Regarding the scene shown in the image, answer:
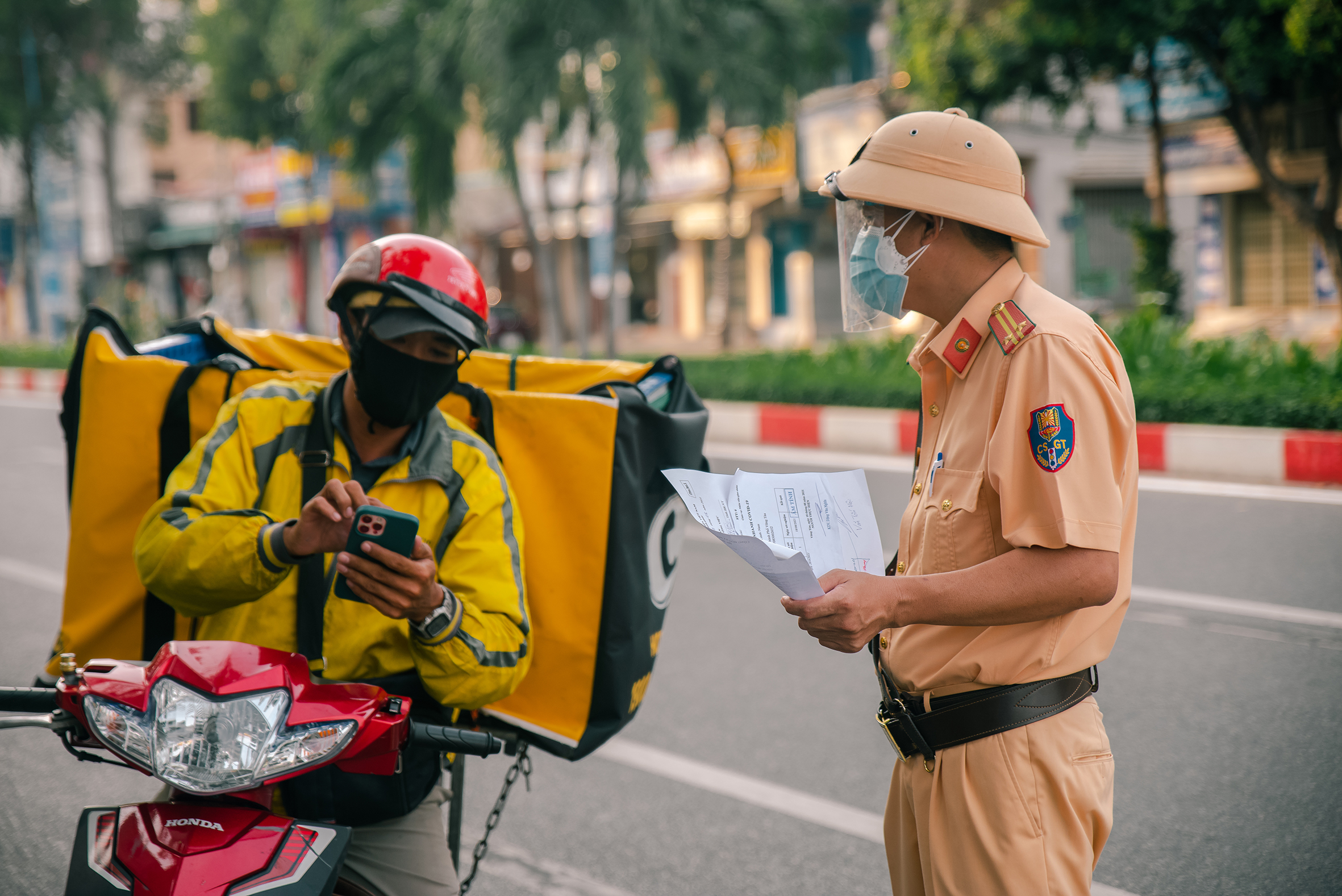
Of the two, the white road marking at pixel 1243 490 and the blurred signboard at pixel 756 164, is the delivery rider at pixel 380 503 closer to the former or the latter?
the white road marking at pixel 1243 490

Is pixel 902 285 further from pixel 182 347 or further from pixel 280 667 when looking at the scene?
pixel 182 347

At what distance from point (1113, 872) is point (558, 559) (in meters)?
1.87

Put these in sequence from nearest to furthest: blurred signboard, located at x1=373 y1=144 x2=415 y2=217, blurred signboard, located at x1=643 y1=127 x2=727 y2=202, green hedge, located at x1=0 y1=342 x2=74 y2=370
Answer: green hedge, located at x1=0 y1=342 x2=74 y2=370
blurred signboard, located at x1=643 y1=127 x2=727 y2=202
blurred signboard, located at x1=373 y1=144 x2=415 y2=217

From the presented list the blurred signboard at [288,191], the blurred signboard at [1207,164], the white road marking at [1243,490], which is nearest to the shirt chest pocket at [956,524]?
the white road marking at [1243,490]

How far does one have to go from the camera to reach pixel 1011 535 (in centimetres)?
153

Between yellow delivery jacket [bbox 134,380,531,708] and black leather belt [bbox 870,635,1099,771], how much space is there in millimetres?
643

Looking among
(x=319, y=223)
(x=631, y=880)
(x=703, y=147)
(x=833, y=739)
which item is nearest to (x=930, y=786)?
(x=631, y=880)

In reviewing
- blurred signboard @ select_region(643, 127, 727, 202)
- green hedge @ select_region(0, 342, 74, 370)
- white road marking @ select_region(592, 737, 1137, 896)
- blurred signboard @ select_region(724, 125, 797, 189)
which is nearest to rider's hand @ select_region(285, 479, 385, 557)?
white road marking @ select_region(592, 737, 1137, 896)

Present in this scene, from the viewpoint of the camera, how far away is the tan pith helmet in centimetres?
160

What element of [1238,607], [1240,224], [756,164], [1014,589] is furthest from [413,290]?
[1240,224]

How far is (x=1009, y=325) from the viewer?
62.2 inches

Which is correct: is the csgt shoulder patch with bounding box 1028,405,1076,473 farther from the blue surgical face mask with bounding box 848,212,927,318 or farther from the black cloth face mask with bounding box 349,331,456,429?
the black cloth face mask with bounding box 349,331,456,429

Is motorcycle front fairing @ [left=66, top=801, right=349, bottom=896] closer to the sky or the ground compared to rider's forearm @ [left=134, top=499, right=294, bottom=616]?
closer to the ground

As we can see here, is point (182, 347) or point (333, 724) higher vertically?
point (182, 347)
